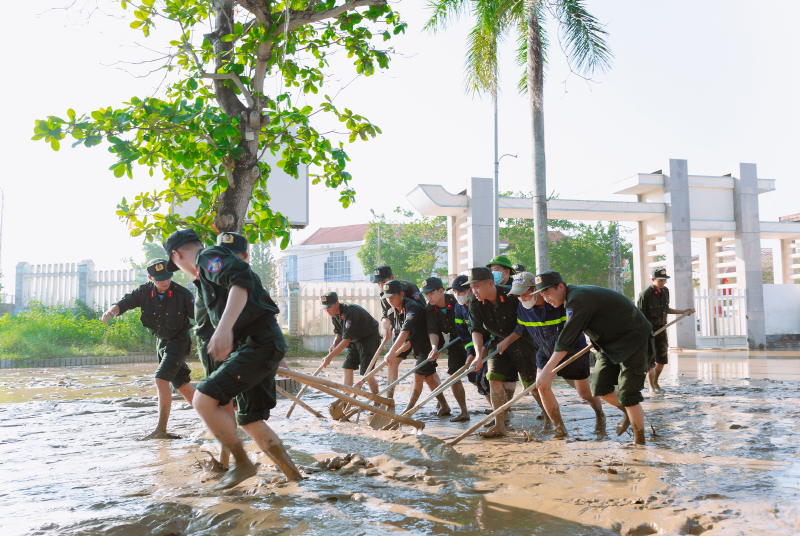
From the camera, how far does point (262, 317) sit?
3.29 meters

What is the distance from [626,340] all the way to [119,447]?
4248 mm

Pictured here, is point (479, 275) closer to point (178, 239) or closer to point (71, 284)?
point (178, 239)

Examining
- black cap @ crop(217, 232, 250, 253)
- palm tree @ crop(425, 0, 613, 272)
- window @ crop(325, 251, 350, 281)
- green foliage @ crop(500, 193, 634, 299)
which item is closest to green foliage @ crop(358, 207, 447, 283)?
green foliage @ crop(500, 193, 634, 299)

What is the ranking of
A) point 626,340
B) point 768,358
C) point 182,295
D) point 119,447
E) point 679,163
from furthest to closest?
point 679,163 < point 768,358 < point 182,295 < point 119,447 < point 626,340

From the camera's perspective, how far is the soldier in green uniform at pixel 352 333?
7.09 meters

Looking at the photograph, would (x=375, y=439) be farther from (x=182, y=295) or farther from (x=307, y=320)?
(x=307, y=320)

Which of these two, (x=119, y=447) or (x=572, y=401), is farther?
(x=572, y=401)

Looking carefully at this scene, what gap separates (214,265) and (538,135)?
26.3 ft

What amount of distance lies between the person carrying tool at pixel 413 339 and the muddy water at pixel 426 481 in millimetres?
459

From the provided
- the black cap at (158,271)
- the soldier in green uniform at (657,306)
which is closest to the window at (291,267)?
the soldier in green uniform at (657,306)

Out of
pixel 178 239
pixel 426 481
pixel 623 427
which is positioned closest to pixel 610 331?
pixel 623 427

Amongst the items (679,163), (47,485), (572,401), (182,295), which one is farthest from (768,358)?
(47,485)

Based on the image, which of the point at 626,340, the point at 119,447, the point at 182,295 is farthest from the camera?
the point at 182,295

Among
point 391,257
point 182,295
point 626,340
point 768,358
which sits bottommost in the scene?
point 768,358
